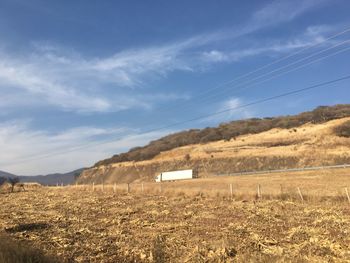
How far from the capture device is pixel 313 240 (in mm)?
17141

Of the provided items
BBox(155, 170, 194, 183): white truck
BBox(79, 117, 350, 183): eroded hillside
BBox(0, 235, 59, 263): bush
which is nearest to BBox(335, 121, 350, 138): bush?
BBox(79, 117, 350, 183): eroded hillside

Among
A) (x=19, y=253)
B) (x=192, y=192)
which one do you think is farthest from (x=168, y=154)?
(x=19, y=253)

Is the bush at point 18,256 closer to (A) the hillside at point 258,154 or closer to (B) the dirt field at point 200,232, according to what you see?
(B) the dirt field at point 200,232

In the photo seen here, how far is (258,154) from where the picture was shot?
99.9m

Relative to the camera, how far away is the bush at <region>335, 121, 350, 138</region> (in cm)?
9388

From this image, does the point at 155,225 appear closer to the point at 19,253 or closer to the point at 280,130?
the point at 19,253

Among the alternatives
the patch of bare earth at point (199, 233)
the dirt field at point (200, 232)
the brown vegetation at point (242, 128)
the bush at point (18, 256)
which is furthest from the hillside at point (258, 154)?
the bush at point (18, 256)

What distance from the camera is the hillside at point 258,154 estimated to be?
87.4 m

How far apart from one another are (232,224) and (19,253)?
1262 centimetres

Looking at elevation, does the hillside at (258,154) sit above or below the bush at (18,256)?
above

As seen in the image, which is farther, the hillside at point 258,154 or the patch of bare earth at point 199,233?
the hillside at point 258,154

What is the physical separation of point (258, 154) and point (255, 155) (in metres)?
0.71

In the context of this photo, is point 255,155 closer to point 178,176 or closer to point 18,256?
point 178,176

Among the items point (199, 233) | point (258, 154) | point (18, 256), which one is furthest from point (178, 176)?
point (18, 256)
